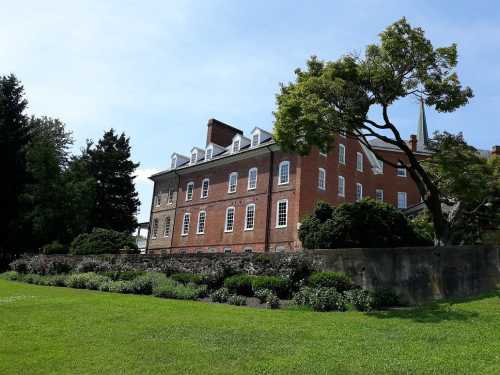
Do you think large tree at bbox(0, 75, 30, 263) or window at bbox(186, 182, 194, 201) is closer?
large tree at bbox(0, 75, 30, 263)

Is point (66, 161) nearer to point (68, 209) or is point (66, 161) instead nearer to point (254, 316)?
point (68, 209)

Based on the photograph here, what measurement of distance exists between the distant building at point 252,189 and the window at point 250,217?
0.07 metres

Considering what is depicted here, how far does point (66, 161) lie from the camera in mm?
44719

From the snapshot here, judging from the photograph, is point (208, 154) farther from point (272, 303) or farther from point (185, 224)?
point (272, 303)

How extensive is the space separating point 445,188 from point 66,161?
37513mm

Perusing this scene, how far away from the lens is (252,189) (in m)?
34.3

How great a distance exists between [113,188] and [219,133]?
43.8ft

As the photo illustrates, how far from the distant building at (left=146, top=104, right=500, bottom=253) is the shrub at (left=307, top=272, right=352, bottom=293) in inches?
582

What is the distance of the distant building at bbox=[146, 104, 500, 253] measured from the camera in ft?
103

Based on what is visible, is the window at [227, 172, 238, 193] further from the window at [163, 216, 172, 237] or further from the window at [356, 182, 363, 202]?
the window at [356, 182, 363, 202]

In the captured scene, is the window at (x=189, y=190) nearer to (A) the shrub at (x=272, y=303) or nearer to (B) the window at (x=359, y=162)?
(B) the window at (x=359, y=162)

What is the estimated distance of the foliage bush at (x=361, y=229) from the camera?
58.2 feet

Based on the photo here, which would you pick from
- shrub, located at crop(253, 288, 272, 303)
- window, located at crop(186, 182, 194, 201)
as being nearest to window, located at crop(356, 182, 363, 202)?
window, located at crop(186, 182, 194, 201)

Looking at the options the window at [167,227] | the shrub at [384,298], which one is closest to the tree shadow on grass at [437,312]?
the shrub at [384,298]
